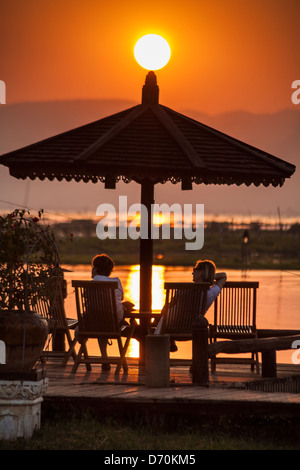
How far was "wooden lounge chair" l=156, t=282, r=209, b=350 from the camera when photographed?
8.71m

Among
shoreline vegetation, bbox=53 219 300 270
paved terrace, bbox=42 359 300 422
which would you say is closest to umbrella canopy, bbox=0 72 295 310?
paved terrace, bbox=42 359 300 422

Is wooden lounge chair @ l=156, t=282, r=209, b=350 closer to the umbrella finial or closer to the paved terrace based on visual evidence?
the paved terrace

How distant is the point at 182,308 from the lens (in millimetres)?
8836

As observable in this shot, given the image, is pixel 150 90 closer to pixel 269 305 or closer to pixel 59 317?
pixel 59 317

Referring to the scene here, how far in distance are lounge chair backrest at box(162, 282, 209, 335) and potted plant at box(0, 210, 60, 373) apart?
1.29m

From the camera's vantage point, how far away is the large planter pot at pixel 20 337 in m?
7.46

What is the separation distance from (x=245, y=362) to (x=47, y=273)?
2491 millimetres

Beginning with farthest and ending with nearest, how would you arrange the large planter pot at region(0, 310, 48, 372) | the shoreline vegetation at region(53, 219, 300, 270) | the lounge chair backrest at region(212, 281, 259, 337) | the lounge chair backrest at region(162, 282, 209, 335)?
the shoreline vegetation at region(53, 219, 300, 270) < the lounge chair backrest at region(212, 281, 259, 337) < the lounge chair backrest at region(162, 282, 209, 335) < the large planter pot at region(0, 310, 48, 372)

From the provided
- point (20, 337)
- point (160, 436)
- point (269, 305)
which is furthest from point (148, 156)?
point (269, 305)

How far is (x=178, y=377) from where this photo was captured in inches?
359

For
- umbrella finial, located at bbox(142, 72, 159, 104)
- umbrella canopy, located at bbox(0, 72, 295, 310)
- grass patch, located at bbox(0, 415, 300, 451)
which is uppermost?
umbrella finial, located at bbox(142, 72, 159, 104)

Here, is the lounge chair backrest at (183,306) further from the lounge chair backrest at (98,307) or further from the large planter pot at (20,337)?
the large planter pot at (20,337)
